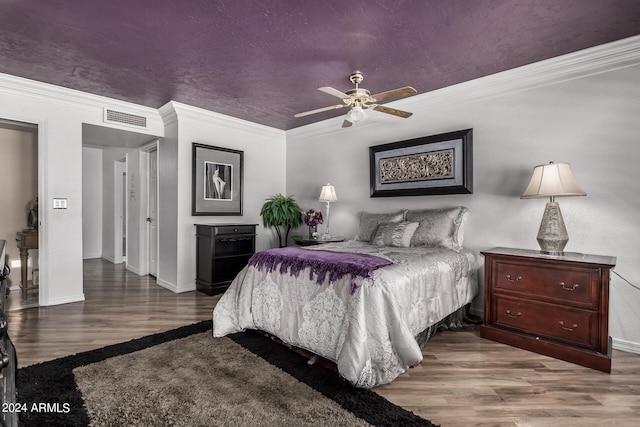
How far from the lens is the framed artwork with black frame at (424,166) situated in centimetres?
348

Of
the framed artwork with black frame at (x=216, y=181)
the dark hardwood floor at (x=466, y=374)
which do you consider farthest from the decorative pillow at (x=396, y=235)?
the framed artwork with black frame at (x=216, y=181)

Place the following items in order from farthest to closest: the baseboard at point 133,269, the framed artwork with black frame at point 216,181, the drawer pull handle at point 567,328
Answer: the baseboard at point 133,269 < the framed artwork with black frame at point 216,181 < the drawer pull handle at point 567,328

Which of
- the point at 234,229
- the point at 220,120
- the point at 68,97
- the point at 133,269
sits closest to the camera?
the point at 68,97

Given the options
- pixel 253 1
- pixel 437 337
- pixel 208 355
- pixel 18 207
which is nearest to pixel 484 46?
pixel 253 1

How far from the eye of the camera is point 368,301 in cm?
201

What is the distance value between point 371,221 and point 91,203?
6275mm

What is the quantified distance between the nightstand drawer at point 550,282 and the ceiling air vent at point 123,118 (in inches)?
178

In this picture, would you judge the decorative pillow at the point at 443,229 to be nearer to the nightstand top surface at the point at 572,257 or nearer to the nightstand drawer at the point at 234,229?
the nightstand top surface at the point at 572,257

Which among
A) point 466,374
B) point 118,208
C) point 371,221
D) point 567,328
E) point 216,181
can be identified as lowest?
point 466,374

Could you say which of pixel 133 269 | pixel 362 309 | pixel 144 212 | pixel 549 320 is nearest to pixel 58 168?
pixel 144 212

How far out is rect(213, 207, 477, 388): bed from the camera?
6.55ft

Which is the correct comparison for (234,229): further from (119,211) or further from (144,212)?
(119,211)

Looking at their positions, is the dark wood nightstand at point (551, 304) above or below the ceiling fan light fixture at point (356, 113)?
below

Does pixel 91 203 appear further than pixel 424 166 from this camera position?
Yes
